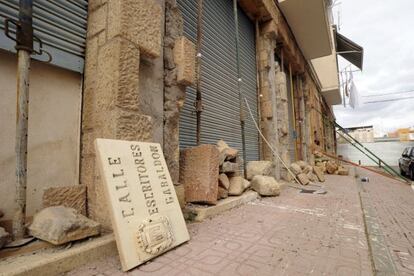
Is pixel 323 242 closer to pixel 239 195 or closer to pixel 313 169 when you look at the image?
pixel 239 195

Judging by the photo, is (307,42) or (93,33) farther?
(307,42)

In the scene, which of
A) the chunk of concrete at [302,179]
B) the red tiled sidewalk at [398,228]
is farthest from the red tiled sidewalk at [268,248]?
the chunk of concrete at [302,179]

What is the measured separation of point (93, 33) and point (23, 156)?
1384 mm

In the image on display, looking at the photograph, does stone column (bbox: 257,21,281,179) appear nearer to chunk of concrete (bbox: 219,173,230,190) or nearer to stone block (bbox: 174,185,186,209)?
chunk of concrete (bbox: 219,173,230,190)

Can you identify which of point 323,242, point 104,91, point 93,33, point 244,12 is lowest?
point 323,242

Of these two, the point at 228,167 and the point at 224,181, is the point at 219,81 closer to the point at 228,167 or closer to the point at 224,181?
the point at 228,167

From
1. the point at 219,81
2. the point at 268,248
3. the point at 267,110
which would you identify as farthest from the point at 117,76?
the point at 267,110

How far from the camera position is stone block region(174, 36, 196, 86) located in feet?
9.32

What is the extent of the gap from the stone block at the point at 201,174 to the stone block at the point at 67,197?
119 cm

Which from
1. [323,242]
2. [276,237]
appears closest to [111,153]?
[276,237]

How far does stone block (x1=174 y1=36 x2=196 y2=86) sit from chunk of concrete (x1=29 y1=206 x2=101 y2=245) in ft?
6.15

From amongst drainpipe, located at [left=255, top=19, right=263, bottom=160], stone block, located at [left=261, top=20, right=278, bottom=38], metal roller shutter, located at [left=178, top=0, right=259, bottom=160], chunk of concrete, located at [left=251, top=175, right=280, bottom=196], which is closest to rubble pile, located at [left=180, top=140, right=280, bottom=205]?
metal roller shutter, located at [left=178, top=0, right=259, bottom=160]

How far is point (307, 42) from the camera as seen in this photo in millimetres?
8438

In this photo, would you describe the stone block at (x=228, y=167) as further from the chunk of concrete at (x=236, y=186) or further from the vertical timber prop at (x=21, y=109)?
the vertical timber prop at (x=21, y=109)
